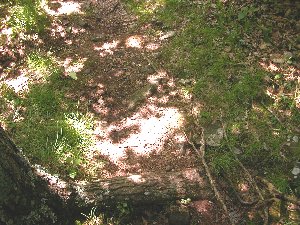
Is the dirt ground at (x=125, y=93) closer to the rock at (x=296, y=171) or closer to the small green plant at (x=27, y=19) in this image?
the small green plant at (x=27, y=19)

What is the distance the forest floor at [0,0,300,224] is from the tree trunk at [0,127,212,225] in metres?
0.22

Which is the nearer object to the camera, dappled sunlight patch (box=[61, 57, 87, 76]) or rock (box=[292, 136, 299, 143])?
rock (box=[292, 136, 299, 143])

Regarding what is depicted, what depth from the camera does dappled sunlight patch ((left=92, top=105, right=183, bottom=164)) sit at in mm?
4543

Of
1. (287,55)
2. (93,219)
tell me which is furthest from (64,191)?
(287,55)

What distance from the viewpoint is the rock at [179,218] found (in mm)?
3666

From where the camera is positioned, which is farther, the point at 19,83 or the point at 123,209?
the point at 19,83

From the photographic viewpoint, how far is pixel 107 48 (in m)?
5.94

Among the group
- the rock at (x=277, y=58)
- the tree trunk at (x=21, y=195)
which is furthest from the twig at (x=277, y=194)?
the tree trunk at (x=21, y=195)

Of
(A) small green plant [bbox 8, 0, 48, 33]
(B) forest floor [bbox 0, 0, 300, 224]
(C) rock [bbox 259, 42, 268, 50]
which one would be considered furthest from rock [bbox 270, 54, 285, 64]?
(A) small green plant [bbox 8, 0, 48, 33]

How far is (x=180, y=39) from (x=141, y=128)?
200 cm

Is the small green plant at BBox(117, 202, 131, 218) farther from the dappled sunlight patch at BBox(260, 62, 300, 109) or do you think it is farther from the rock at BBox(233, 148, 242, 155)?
the dappled sunlight patch at BBox(260, 62, 300, 109)

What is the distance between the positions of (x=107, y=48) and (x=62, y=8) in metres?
1.56

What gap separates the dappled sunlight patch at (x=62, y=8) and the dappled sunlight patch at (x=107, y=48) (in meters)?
1.14

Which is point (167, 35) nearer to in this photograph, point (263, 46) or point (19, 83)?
point (263, 46)
